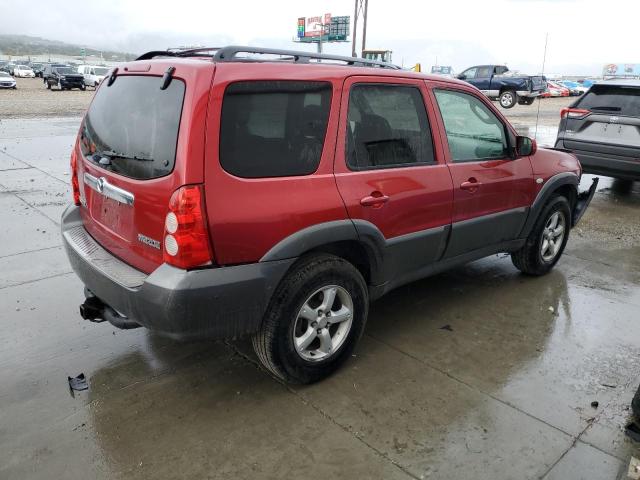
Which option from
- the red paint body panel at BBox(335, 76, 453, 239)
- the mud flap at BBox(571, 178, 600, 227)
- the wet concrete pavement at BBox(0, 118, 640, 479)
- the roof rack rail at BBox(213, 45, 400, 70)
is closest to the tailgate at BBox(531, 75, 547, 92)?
the mud flap at BBox(571, 178, 600, 227)

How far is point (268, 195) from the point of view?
2.62 metres

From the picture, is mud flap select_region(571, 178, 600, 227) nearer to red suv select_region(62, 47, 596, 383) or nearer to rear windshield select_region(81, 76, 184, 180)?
red suv select_region(62, 47, 596, 383)

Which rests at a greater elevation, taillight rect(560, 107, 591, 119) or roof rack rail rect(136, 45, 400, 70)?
roof rack rail rect(136, 45, 400, 70)

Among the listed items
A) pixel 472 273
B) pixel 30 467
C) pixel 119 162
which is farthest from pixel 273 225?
pixel 472 273

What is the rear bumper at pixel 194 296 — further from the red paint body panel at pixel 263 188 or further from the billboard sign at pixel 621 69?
the billboard sign at pixel 621 69

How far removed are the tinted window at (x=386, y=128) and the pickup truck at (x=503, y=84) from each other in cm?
2407

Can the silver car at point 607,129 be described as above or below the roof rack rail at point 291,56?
below

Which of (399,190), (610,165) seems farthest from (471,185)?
(610,165)

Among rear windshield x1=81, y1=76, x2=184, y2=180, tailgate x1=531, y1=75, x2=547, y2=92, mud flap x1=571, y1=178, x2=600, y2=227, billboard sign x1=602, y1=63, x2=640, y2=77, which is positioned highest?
billboard sign x1=602, y1=63, x2=640, y2=77

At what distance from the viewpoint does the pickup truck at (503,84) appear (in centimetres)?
2573

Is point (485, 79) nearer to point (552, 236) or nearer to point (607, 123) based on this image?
point (607, 123)

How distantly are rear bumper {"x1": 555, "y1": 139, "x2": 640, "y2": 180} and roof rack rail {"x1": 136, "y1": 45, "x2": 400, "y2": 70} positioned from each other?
5101mm

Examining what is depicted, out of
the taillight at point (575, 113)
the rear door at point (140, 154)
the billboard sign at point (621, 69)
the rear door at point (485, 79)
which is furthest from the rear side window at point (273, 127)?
the billboard sign at point (621, 69)

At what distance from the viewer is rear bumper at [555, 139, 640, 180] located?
7113 millimetres
